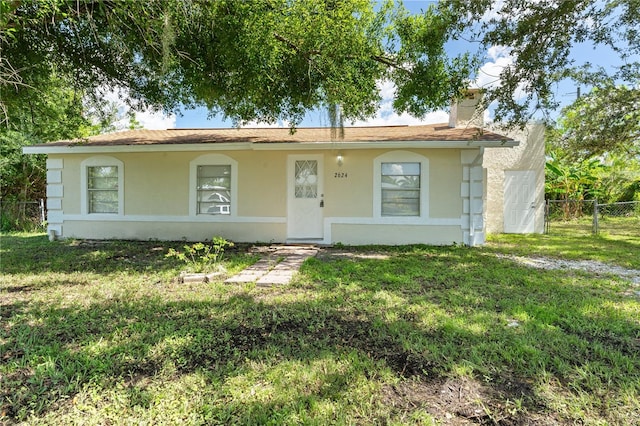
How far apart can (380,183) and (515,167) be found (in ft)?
18.0

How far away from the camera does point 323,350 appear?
8.91ft

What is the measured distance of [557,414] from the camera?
196 centimetres

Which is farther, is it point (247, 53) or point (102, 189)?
point (102, 189)

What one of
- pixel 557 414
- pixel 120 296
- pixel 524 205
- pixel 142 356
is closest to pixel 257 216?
pixel 120 296

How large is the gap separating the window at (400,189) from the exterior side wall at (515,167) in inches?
153

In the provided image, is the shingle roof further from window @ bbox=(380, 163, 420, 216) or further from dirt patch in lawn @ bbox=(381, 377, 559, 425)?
dirt patch in lawn @ bbox=(381, 377, 559, 425)

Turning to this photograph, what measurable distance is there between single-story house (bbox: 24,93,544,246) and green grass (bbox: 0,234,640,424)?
325cm

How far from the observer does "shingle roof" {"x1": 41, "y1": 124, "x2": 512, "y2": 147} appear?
8.06 meters

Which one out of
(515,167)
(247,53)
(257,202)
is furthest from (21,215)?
(515,167)

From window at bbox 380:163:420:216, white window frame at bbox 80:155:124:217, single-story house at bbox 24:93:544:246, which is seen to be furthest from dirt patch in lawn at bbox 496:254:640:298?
white window frame at bbox 80:155:124:217

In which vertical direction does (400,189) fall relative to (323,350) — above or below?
above

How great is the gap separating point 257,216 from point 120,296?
4.79 m

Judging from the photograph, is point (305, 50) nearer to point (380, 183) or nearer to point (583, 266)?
point (380, 183)

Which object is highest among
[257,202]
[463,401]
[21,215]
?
[257,202]
